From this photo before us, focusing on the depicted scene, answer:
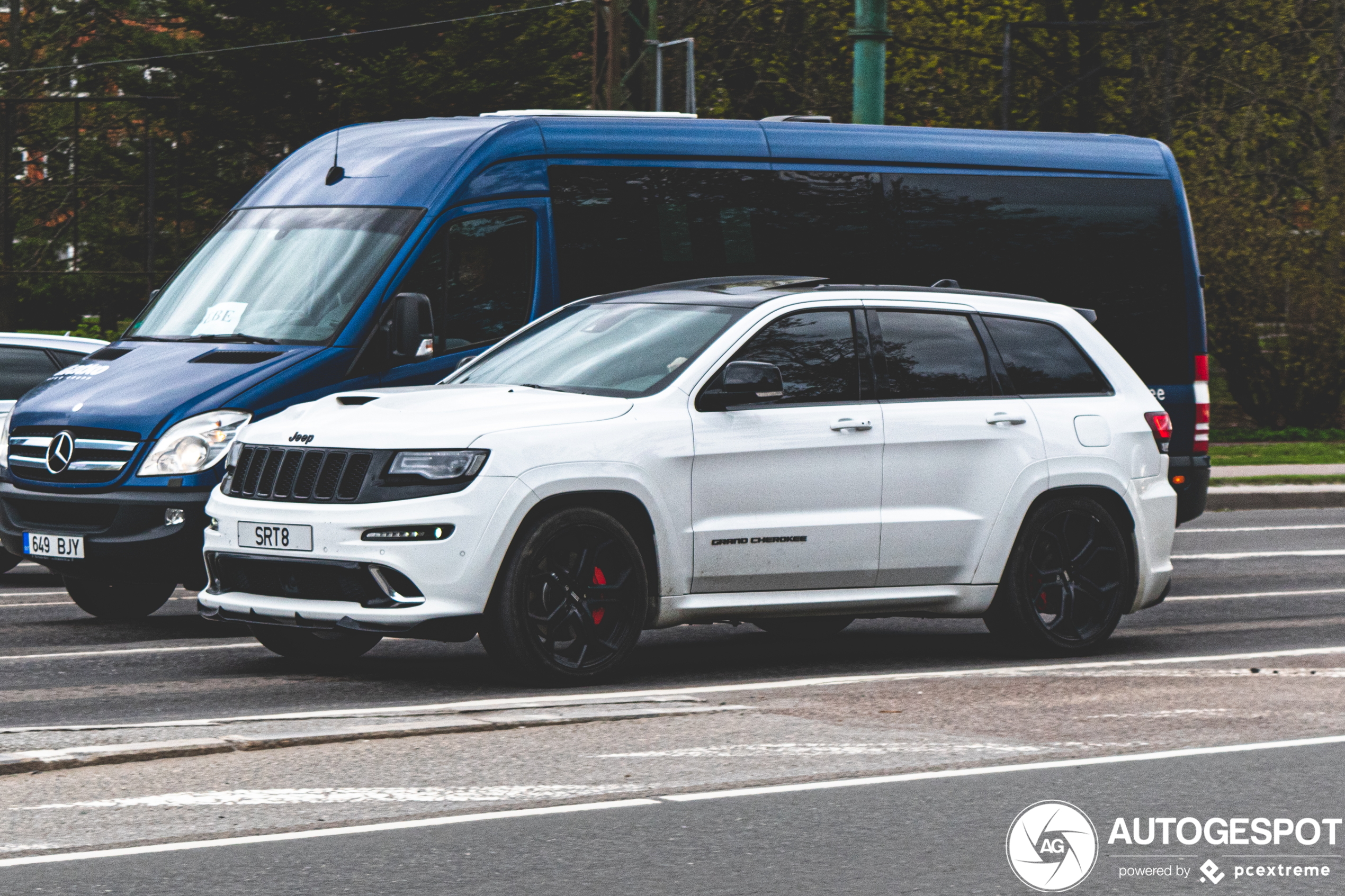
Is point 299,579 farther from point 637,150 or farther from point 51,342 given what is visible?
point 51,342

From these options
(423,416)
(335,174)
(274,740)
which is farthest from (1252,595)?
(274,740)

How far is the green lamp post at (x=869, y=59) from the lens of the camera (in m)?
20.5

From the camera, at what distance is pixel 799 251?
13.2 meters

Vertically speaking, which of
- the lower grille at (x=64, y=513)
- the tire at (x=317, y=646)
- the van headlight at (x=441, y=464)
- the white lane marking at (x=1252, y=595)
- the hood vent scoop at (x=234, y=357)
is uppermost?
the hood vent scoop at (x=234, y=357)

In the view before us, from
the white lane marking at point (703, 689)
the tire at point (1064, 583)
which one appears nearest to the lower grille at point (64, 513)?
the white lane marking at point (703, 689)

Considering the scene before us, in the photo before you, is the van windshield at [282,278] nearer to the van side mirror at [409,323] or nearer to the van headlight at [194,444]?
the van side mirror at [409,323]

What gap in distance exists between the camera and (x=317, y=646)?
949cm

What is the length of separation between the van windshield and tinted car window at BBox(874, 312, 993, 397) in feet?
9.73

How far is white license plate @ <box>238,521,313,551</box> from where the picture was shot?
835 centimetres

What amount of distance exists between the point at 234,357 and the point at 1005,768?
200 inches

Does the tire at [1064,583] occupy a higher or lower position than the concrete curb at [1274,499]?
higher

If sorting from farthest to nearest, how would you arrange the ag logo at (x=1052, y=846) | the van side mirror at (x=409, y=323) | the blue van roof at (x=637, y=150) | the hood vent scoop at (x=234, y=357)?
the blue van roof at (x=637, y=150) < the van side mirror at (x=409, y=323) < the hood vent scoop at (x=234, y=357) < the ag logo at (x=1052, y=846)

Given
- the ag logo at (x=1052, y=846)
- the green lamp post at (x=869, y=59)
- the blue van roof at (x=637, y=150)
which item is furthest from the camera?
the green lamp post at (x=869, y=59)

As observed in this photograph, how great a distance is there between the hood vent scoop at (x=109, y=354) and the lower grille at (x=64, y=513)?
0.91 m
